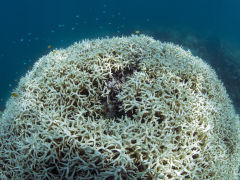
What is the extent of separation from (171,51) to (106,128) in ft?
9.06

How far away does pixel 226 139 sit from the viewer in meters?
3.58

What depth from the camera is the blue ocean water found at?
1877 cm

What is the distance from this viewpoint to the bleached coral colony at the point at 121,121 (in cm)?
238

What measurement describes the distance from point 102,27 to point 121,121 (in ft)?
114

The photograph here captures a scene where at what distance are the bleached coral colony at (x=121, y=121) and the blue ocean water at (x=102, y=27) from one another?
474 inches

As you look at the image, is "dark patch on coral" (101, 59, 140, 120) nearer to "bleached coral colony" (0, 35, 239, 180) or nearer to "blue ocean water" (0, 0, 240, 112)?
"bleached coral colony" (0, 35, 239, 180)

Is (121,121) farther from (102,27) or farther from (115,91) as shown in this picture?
(102,27)

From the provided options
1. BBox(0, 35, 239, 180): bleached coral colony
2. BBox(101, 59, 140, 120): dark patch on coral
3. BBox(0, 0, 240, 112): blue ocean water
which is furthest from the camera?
BBox(0, 0, 240, 112): blue ocean water

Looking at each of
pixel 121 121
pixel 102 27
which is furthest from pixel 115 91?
pixel 102 27

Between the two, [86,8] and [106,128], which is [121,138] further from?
[86,8]

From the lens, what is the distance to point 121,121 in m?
2.79

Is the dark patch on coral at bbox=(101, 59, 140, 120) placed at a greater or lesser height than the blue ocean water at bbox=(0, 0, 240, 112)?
lesser

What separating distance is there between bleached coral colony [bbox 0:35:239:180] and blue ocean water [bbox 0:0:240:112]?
12.0 meters

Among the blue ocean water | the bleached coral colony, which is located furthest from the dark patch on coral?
the blue ocean water
